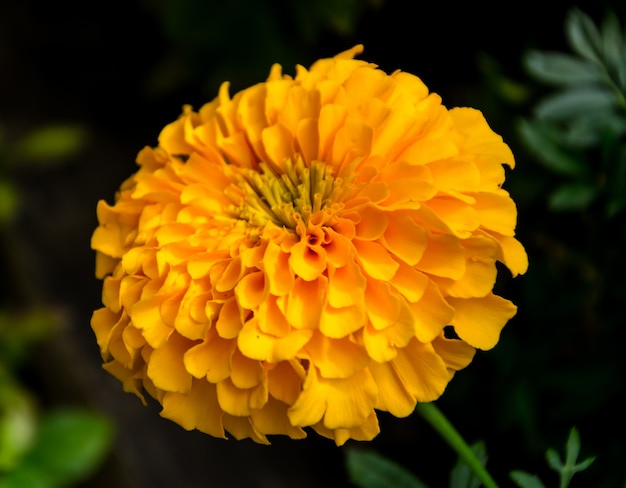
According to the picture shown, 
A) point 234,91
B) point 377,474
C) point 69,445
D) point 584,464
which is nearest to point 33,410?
point 69,445

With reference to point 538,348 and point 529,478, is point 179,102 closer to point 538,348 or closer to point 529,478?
point 538,348

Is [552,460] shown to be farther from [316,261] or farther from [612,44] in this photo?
[612,44]

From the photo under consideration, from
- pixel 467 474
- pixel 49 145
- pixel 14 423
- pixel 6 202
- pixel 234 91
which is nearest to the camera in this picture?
pixel 467 474

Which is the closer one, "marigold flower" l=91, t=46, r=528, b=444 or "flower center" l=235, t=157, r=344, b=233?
"marigold flower" l=91, t=46, r=528, b=444

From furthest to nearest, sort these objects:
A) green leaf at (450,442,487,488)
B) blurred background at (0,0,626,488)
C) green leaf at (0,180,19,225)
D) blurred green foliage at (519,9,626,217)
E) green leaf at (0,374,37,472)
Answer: green leaf at (0,180,19,225)
green leaf at (0,374,37,472)
blurred background at (0,0,626,488)
blurred green foliage at (519,9,626,217)
green leaf at (450,442,487,488)

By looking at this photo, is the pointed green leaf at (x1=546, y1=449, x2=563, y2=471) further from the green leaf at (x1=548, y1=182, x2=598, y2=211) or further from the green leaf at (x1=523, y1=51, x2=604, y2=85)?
the green leaf at (x1=523, y1=51, x2=604, y2=85)

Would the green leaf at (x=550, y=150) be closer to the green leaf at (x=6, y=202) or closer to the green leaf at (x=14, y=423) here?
the green leaf at (x=14, y=423)

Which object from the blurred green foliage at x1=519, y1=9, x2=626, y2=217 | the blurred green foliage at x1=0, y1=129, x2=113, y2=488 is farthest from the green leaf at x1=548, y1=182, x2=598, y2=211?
the blurred green foliage at x1=0, y1=129, x2=113, y2=488

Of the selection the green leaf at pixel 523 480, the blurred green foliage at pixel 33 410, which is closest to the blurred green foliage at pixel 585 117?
the green leaf at pixel 523 480
